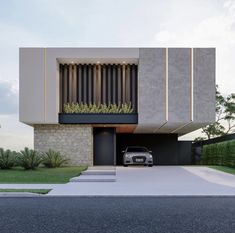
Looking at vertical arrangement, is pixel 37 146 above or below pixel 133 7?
below

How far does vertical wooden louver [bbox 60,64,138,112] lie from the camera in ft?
84.1

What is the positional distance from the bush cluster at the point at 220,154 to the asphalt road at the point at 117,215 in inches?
542

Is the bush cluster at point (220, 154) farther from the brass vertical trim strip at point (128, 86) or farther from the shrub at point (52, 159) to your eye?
the shrub at point (52, 159)

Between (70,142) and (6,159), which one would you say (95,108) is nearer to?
(70,142)

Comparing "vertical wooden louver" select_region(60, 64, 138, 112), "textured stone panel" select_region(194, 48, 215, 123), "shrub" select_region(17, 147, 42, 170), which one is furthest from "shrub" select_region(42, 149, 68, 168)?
"textured stone panel" select_region(194, 48, 215, 123)

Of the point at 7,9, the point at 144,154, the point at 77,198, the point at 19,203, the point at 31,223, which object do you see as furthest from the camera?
the point at 144,154

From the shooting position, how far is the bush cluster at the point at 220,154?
2397 cm

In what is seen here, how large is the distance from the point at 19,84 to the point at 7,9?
7.61 m

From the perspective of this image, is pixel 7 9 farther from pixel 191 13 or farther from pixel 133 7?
pixel 191 13

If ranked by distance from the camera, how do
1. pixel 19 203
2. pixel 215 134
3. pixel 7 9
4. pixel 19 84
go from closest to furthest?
pixel 19 203 < pixel 7 9 < pixel 19 84 < pixel 215 134

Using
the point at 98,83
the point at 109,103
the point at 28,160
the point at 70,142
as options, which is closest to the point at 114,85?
the point at 98,83

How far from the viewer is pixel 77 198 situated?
1067 cm

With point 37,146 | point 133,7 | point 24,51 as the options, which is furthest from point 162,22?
point 37,146

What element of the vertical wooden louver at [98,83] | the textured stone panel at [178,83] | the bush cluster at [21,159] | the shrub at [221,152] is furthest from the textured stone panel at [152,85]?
the bush cluster at [21,159]
